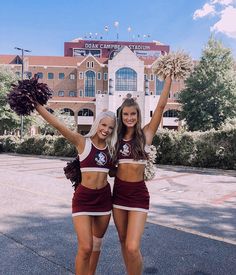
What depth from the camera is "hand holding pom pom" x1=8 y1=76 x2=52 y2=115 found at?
3.30 meters

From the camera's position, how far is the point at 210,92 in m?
34.3

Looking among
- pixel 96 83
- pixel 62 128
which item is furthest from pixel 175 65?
pixel 96 83

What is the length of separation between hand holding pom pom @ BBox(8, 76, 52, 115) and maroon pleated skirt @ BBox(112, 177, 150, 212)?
111 cm

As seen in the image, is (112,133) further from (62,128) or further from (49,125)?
(49,125)

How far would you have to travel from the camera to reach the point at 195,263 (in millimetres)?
4207

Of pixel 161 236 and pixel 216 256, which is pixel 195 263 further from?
pixel 161 236

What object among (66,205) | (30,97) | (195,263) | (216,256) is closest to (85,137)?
(30,97)

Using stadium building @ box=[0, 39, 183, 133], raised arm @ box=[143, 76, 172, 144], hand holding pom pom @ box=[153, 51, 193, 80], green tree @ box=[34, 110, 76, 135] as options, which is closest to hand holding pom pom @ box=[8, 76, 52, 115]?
raised arm @ box=[143, 76, 172, 144]

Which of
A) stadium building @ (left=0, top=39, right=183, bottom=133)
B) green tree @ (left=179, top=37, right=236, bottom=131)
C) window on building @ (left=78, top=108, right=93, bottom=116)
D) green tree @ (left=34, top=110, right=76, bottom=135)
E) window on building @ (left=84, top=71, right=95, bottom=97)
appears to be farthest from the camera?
window on building @ (left=84, top=71, right=95, bottom=97)

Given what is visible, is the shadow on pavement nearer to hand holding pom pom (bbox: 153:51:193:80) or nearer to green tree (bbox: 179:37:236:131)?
hand holding pom pom (bbox: 153:51:193:80)

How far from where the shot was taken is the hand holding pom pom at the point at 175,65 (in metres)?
3.64

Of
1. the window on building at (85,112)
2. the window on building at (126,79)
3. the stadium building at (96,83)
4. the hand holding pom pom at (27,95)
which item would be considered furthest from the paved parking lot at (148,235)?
the window on building at (126,79)

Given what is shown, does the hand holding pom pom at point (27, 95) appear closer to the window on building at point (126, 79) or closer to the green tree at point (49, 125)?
the green tree at point (49, 125)

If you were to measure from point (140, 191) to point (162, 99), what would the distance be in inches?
40.6
